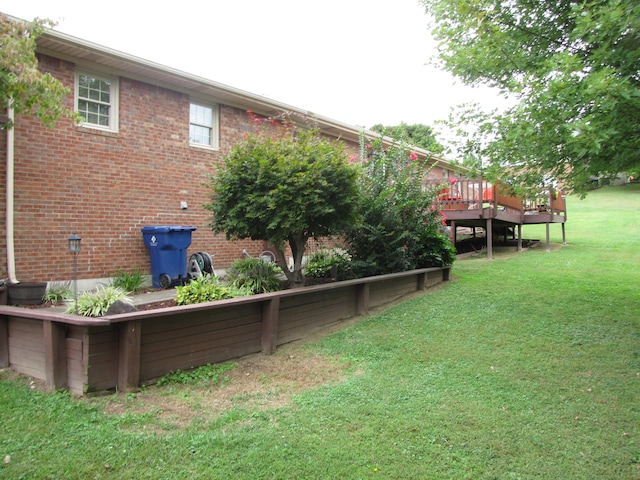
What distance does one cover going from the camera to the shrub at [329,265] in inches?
292

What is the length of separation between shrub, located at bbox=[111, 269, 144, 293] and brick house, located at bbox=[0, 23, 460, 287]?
0.21 m

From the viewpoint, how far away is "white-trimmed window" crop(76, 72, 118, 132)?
7477 mm

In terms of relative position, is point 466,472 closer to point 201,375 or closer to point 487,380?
point 487,380

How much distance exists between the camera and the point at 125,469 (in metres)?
2.62

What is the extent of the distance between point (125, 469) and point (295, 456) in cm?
105

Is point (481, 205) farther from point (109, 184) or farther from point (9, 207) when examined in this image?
point (9, 207)

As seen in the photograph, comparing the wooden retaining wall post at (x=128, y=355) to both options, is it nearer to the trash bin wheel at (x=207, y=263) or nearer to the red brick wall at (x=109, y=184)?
the red brick wall at (x=109, y=184)

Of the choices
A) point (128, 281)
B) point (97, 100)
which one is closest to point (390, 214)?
point (128, 281)

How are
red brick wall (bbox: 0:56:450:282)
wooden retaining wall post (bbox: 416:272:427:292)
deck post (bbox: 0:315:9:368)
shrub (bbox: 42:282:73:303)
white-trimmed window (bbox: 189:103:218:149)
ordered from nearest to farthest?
deck post (bbox: 0:315:9:368) < shrub (bbox: 42:282:73:303) < red brick wall (bbox: 0:56:450:282) < wooden retaining wall post (bbox: 416:272:427:292) < white-trimmed window (bbox: 189:103:218:149)

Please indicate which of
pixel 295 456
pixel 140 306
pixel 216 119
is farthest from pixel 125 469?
pixel 216 119

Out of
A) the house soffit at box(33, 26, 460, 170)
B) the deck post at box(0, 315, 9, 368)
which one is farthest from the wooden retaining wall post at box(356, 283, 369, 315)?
the deck post at box(0, 315, 9, 368)

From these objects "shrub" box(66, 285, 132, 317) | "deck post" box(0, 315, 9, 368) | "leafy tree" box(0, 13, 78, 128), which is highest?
"leafy tree" box(0, 13, 78, 128)

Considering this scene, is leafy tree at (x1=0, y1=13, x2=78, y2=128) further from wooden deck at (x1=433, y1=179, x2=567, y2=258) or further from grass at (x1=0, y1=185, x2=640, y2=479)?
wooden deck at (x1=433, y1=179, x2=567, y2=258)

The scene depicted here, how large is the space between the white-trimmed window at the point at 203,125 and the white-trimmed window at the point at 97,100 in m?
1.63
